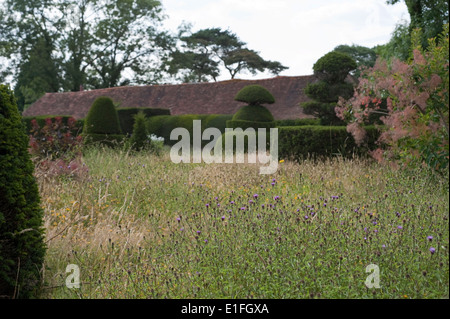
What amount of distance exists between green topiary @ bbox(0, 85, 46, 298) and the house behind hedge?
1488 cm

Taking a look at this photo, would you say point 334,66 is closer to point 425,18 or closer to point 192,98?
point 425,18

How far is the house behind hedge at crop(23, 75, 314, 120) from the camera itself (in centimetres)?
1886

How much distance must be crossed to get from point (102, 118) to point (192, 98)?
28.0ft

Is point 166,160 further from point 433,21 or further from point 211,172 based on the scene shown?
point 433,21

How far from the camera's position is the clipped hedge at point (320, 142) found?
910 centimetres

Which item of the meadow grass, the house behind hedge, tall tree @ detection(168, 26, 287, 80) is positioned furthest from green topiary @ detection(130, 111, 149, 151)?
tall tree @ detection(168, 26, 287, 80)

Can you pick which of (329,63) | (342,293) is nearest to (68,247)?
(342,293)

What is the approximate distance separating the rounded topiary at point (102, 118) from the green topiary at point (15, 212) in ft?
33.4

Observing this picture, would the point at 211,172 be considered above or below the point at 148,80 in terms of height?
below

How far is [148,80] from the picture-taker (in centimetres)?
2794

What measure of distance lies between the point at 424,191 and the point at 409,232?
155 centimetres

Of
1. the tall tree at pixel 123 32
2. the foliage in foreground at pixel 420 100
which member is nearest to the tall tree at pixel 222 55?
the tall tree at pixel 123 32

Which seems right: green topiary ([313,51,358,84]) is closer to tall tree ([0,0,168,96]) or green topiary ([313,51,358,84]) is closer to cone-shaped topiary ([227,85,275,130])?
cone-shaped topiary ([227,85,275,130])

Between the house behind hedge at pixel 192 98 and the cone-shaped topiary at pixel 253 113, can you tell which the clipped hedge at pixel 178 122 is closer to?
the house behind hedge at pixel 192 98
